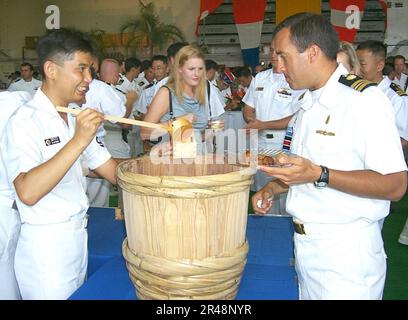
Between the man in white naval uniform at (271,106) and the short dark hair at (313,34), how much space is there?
216 centimetres

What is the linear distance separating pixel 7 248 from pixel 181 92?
4.57 feet

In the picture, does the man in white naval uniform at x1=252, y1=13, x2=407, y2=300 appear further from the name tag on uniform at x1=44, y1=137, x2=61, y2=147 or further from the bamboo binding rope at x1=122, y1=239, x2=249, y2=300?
the name tag on uniform at x1=44, y1=137, x2=61, y2=147

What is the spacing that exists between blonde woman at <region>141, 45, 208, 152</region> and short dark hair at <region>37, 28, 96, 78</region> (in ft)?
3.90

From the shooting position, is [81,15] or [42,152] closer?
[42,152]

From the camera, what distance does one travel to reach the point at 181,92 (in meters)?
2.95

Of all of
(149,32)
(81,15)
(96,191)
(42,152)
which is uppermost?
(81,15)

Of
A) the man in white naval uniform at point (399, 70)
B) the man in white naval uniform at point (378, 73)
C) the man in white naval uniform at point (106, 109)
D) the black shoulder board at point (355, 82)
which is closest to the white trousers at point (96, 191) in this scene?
the man in white naval uniform at point (106, 109)

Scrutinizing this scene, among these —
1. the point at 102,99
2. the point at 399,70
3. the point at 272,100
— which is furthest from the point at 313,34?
the point at 399,70

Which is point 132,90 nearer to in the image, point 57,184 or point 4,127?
point 4,127

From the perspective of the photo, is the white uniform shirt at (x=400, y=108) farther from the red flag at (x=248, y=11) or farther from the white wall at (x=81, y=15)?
the white wall at (x=81, y=15)

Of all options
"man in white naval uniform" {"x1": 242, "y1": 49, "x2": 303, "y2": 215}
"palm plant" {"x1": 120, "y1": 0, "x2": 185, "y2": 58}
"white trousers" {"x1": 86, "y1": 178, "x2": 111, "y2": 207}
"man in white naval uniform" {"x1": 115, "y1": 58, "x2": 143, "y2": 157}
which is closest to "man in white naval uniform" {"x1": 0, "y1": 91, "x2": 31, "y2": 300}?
"white trousers" {"x1": 86, "y1": 178, "x2": 111, "y2": 207}

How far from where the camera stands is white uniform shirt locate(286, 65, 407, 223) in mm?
1453

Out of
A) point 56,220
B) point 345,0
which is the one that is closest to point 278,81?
point 56,220

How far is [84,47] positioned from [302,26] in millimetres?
794
